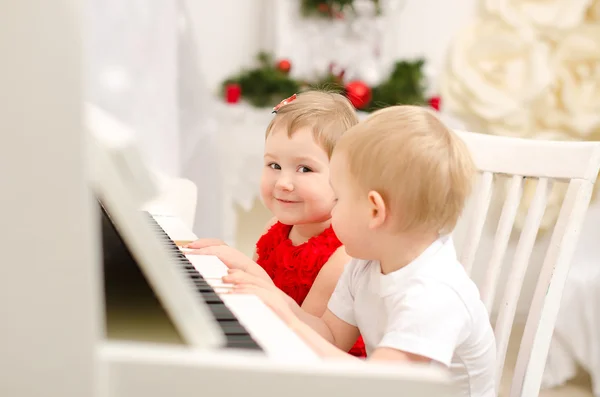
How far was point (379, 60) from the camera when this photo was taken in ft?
10.2

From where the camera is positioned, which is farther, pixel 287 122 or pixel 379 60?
pixel 379 60

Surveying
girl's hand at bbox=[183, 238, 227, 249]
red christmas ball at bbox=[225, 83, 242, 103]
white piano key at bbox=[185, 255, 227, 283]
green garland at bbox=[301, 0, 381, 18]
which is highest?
green garland at bbox=[301, 0, 381, 18]

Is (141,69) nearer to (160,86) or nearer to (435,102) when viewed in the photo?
(160,86)

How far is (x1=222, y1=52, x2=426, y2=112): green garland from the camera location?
9.43 ft

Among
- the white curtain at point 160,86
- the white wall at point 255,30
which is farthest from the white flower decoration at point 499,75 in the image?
the white curtain at point 160,86

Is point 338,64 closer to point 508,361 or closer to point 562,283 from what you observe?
point 508,361

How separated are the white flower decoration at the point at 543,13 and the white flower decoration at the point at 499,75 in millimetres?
49

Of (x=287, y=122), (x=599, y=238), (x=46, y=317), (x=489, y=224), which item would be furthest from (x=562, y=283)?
(x=489, y=224)

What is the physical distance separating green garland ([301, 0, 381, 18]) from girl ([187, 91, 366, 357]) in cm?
174

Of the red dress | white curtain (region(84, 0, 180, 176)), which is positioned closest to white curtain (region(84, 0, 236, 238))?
white curtain (region(84, 0, 180, 176))

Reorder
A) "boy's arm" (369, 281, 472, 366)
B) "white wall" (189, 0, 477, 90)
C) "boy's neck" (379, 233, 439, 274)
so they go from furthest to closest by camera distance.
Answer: "white wall" (189, 0, 477, 90), "boy's neck" (379, 233, 439, 274), "boy's arm" (369, 281, 472, 366)

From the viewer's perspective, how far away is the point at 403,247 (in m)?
0.98

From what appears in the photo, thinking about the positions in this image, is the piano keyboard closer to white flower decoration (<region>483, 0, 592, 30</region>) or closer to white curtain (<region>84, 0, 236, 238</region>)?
white curtain (<region>84, 0, 236, 238</region>)

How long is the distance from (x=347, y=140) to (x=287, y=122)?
32 centimetres
